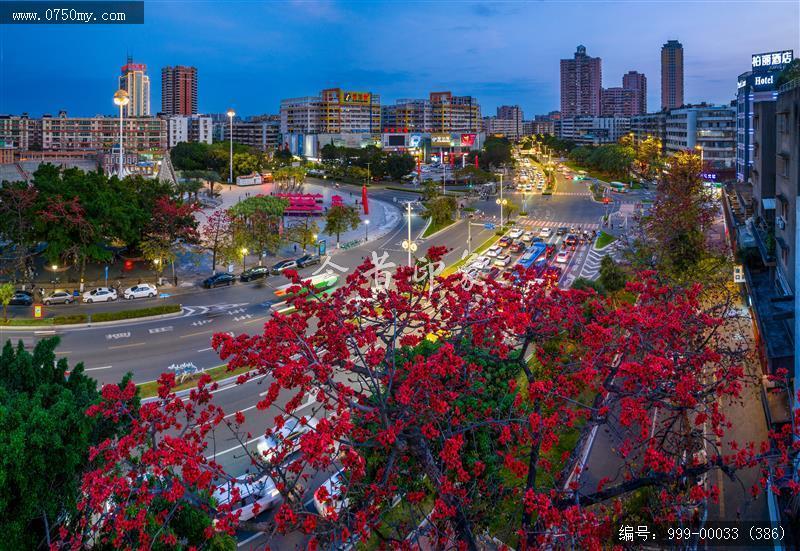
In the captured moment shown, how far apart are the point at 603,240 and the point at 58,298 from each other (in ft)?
130

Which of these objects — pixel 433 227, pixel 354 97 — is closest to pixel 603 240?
pixel 433 227

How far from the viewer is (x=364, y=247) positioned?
47406 mm

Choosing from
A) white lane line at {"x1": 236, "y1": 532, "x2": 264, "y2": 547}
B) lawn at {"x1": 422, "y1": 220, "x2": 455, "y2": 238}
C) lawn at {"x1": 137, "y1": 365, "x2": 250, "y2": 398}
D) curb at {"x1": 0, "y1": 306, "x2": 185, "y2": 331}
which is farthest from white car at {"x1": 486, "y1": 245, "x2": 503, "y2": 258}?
white lane line at {"x1": 236, "y1": 532, "x2": 264, "y2": 547}

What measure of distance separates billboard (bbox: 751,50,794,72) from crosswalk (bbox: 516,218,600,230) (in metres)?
27.7

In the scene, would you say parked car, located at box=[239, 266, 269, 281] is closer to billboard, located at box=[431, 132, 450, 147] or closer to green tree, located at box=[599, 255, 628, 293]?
green tree, located at box=[599, 255, 628, 293]

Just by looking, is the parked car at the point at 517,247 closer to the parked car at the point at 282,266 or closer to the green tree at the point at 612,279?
the parked car at the point at 282,266

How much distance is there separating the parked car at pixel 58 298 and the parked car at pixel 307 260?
1409 cm

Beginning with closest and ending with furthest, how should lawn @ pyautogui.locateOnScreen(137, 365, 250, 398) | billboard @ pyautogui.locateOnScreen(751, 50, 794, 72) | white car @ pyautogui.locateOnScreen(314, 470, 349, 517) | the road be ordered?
1. white car @ pyautogui.locateOnScreen(314, 470, 349, 517)
2. the road
3. lawn @ pyautogui.locateOnScreen(137, 365, 250, 398)
4. billboard @ pyautogui.locateOnScreen(751, 50, 794, 72)

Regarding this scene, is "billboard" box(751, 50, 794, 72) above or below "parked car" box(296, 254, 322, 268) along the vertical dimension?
above

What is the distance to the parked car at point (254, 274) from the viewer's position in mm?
36456

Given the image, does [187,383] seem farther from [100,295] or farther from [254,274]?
[254,274]

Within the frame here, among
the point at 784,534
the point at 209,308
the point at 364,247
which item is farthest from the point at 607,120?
the point at 784,534

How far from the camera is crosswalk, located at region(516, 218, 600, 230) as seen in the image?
5666cm

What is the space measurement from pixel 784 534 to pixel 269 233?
1316 inches
